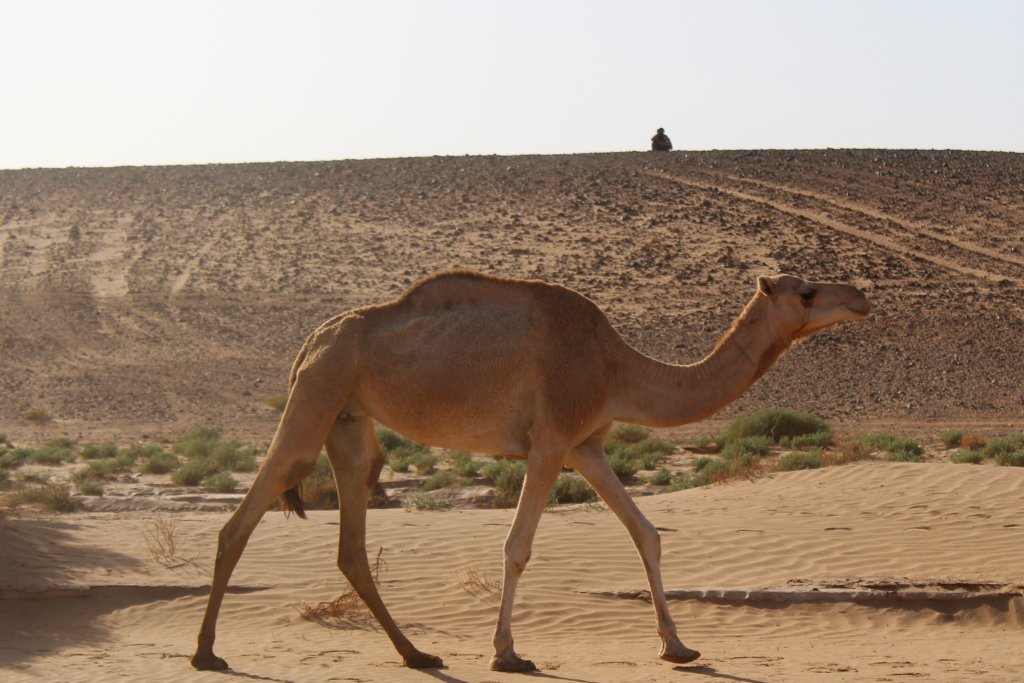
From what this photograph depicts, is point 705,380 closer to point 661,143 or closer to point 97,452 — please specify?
point 97,452

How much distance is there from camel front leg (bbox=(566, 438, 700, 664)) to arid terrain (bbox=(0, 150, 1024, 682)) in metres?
0.19

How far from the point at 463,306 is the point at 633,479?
11.0m

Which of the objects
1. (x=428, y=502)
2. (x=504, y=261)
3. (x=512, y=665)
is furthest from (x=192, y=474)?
(x=504, y=261)

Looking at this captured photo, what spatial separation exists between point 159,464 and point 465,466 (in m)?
4.71

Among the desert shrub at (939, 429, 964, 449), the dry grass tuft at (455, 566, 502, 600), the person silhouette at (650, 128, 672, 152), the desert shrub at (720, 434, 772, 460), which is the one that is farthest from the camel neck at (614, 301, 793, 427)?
the person silhouette at (650, 128, 672, 152)

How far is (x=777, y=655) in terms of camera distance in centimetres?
943

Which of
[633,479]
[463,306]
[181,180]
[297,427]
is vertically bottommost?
[633,479]

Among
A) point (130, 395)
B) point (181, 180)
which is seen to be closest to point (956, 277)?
point (130, 395)

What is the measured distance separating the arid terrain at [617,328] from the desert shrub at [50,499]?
35 cm

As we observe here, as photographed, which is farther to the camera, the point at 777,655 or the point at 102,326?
the point at 102,326

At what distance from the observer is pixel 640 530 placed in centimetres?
911

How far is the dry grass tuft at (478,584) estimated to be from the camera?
458 inches

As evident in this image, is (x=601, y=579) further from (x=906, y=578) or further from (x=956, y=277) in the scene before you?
(x=956, y=277)

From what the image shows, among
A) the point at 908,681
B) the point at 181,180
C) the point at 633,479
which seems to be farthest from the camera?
the point at 181,180
